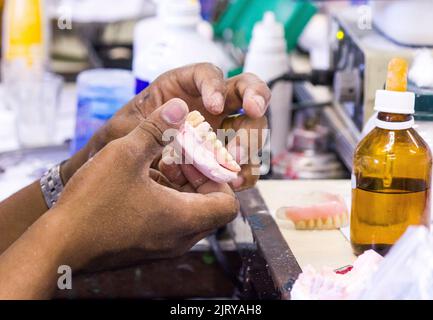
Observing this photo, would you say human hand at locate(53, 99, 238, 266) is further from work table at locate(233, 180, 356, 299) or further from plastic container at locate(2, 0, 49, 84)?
plastic container at locate(2, 0, 49, 84)

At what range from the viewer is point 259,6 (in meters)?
2.87

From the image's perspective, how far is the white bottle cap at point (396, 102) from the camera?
1175 mm

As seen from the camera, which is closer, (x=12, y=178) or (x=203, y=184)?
(x=203, y=184)

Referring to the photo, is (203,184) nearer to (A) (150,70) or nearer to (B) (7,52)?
(A) (150,70)

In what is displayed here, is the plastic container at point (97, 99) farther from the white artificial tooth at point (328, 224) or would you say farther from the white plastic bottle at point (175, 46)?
the white artificial tooth at point (328, 224)

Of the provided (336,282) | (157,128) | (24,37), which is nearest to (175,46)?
(24,37)

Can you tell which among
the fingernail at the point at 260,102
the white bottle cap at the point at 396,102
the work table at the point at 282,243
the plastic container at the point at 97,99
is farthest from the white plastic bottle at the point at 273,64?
the white bottle cap at the point at 396,102

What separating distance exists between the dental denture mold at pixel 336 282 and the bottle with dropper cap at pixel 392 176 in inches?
4.2

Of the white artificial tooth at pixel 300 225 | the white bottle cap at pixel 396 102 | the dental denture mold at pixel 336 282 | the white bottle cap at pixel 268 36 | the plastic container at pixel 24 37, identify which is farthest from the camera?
the plastic container at pixel 24 37

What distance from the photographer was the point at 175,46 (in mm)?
2002

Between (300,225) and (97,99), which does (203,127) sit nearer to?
(300,225)

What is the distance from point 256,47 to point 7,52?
2.99ft

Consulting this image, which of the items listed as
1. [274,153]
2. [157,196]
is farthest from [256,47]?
[157,196]

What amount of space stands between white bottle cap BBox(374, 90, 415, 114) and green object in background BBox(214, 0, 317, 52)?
4.84 feet
